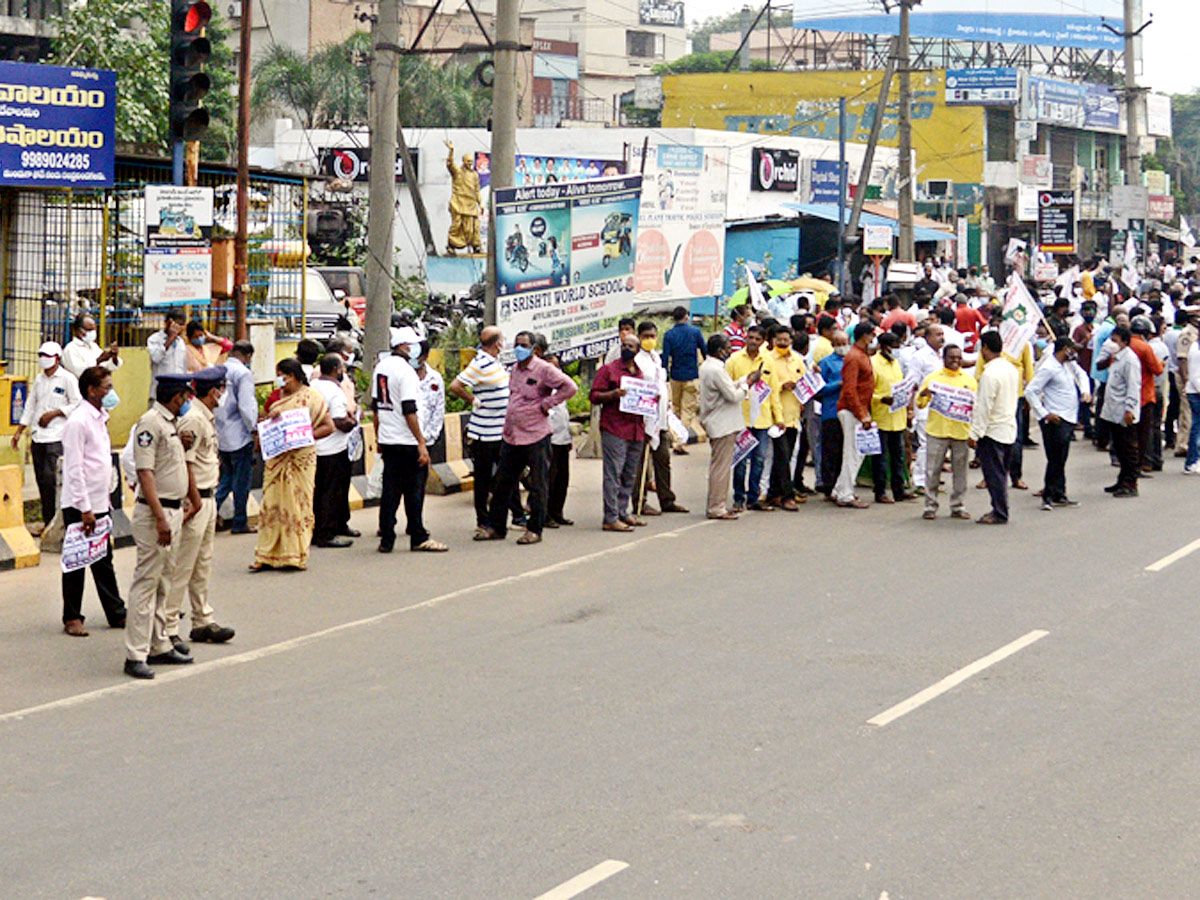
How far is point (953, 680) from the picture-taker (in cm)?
894

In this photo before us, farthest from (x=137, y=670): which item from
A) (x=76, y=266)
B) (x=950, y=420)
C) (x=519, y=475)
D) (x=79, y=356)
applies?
(x=76, y=266)

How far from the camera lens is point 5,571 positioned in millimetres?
12211

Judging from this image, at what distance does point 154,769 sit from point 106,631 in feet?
10.5

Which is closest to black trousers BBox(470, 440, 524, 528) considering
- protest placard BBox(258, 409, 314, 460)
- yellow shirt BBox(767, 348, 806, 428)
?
protest placard BBox(258, 409, 314, 460)

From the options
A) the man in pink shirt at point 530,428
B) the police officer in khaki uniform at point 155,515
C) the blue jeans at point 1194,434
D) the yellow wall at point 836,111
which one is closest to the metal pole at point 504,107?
the man in pink shirt at point 530,428

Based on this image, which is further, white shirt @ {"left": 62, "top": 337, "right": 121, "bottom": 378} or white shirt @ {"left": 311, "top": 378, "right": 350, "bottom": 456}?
white shirt @ {"left": 62, "top": 337, "right": 121, "bottom": 378}

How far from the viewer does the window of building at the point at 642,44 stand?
112938 mm

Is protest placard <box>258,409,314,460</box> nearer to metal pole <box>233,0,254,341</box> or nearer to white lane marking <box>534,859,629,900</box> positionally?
metal pole <box>233,0,254,341</box>

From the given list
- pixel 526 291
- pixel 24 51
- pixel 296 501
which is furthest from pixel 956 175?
pixel 296 501

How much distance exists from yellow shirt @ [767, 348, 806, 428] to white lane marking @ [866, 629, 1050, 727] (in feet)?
17.4

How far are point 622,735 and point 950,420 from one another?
8036mm

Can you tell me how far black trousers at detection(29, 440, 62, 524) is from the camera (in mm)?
12953

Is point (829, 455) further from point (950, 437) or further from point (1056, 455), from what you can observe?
point (1056, 455)

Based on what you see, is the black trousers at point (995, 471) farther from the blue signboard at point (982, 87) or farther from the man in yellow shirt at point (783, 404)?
the blue signboard at point (982, 87)
